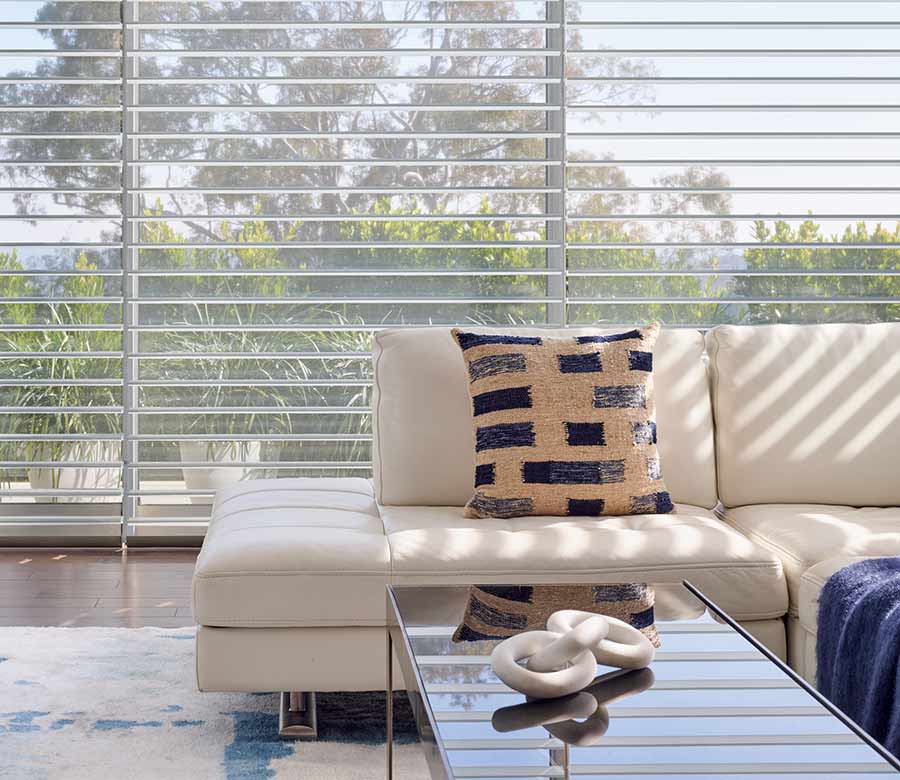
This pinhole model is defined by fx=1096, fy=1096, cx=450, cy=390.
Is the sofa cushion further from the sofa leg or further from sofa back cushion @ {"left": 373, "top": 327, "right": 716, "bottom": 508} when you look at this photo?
the sofa leg

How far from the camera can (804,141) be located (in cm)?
440

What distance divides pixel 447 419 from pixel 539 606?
115 centimetres

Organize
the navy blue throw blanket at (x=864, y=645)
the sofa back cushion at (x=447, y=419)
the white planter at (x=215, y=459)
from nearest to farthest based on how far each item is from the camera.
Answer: the navy blue throw blanket at (x=864, y=645) < the sofa back cushion at (x=447, y=419) < the white planter at (x=215, y=459)

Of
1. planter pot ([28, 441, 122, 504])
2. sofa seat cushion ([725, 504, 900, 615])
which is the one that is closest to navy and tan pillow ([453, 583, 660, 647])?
sofa seat cushion ([725, 504, 900, 615])

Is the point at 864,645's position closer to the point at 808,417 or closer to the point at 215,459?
the point at 808,417

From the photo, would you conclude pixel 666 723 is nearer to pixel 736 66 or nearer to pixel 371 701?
pixel 371 701

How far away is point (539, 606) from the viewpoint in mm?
1830

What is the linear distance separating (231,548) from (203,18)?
2692 millimetres

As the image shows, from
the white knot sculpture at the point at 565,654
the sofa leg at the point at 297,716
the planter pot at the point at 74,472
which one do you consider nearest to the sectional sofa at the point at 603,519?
the sofa leg at the point at 297,716

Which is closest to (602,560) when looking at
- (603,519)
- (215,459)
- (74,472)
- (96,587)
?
(603,519)

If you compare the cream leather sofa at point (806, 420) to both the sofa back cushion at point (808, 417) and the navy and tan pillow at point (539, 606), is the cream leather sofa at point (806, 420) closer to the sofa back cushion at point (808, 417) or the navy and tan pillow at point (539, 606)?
the sofa back cushion at point (808, 417)

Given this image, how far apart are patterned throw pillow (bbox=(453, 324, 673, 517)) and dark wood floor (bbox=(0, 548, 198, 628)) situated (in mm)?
1188

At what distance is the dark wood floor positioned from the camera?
337cm

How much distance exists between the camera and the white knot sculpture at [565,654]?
1.42m
